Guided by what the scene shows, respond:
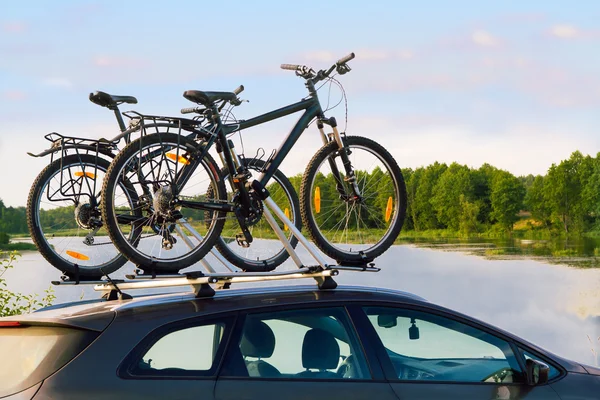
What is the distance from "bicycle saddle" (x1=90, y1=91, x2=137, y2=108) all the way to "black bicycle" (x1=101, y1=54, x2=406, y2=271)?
0.54m

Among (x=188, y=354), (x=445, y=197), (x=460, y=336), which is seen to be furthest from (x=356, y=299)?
(x=445, y=197)

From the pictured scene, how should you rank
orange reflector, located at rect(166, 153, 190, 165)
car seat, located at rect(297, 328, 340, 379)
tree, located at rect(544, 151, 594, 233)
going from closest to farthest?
car seat, located at rect(297, 328, 340, 379)
orange reflector, located at rect(166, 153, 190, 165)
tree, located at rect(544, 151, 594, 233)

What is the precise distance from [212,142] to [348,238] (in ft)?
4.39

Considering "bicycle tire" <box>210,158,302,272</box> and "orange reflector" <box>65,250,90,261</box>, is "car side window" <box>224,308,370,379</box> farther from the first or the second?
"orange reflector" <box>65,250,90,261</box>

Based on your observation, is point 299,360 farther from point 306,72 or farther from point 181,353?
point 306,72

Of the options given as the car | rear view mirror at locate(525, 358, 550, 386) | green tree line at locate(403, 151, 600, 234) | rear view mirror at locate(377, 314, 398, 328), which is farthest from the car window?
green tree line at locate(403, 151, 600, 234)

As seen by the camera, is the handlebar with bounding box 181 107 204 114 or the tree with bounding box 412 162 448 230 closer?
the handlebar with bounding box 181 107 204 114

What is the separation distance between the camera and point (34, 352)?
3914 mm

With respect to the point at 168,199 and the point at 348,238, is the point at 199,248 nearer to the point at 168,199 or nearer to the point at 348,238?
the point at 168,199

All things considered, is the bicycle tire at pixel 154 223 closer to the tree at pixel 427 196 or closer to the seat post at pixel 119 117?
the seat post at pixel 119 117

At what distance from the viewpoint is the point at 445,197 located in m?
49.8

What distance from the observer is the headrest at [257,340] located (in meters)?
4.18

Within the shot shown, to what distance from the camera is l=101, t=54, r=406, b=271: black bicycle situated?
517cm

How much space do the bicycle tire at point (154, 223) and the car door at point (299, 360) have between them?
1097 millimetres
